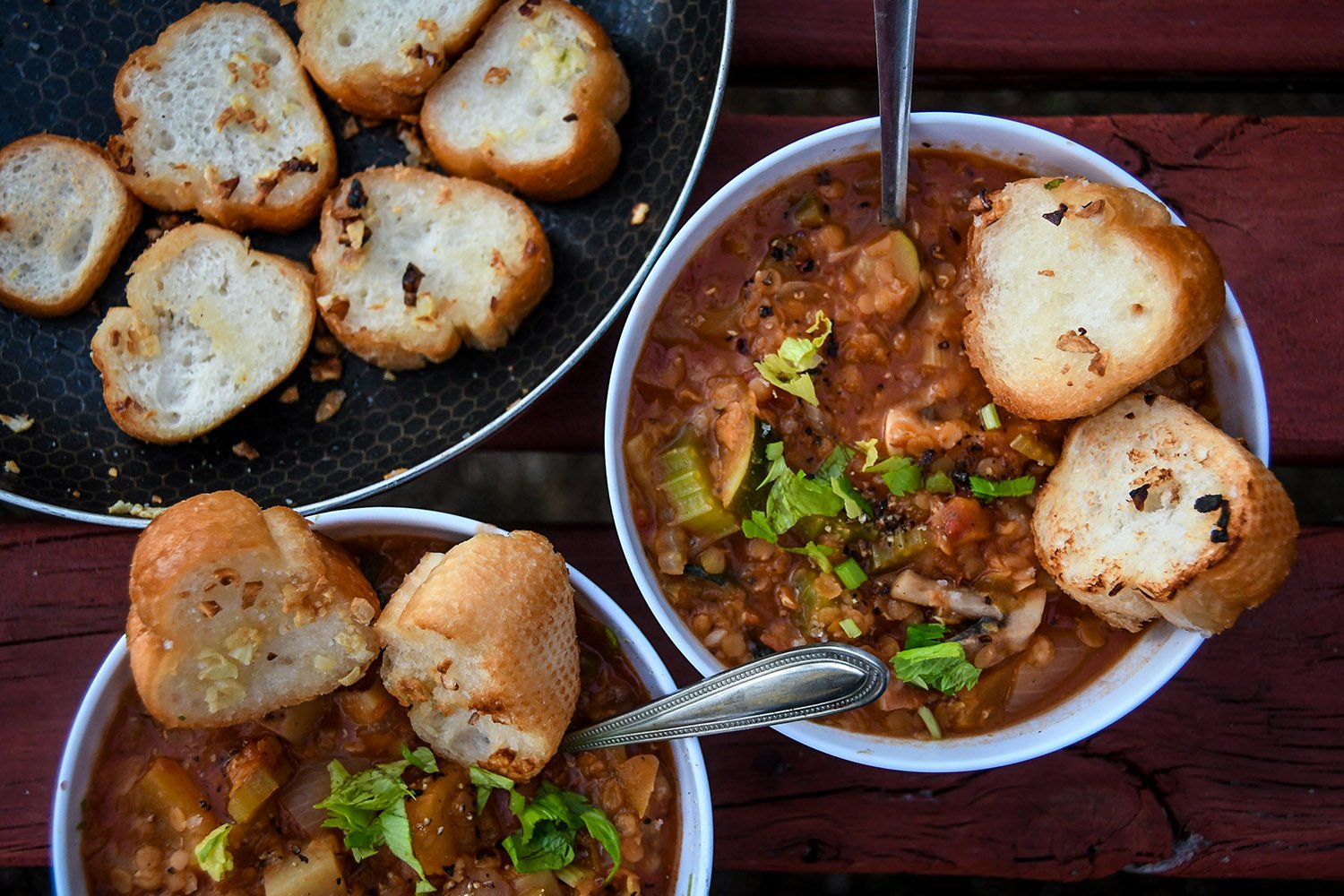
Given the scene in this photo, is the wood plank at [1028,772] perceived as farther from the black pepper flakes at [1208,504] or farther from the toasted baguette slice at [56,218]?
the black pepper flakes at [1208,504]

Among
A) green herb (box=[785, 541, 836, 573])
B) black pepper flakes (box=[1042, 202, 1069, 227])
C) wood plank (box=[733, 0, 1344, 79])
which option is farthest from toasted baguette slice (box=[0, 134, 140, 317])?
black pepper flakes (box=[1042, 202, 1069, 227])

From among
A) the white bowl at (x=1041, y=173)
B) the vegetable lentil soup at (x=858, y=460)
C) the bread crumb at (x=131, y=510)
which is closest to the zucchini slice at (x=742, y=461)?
the vegetable lentil soup at (x=858, y=460)

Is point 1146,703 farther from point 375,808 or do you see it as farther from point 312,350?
point 312,350

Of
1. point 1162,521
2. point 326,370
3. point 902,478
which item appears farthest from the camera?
point 326,370

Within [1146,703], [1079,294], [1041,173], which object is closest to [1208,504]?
[1079,294]

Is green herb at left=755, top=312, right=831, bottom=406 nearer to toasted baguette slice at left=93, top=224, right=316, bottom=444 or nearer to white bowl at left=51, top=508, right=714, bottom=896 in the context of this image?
white bowl at left=51, top=508, right=714, bottom=896

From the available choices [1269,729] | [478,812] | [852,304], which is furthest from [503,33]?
[1269,729]
